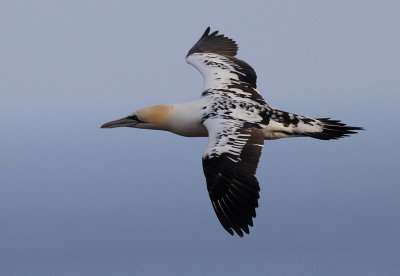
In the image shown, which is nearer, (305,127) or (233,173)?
(233,173)

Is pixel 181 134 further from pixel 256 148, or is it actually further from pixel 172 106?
pixel 256 148

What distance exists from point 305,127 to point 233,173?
316 centimetres

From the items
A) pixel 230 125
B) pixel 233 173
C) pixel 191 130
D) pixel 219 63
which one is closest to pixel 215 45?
pixel 219 63

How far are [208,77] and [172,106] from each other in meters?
1.90

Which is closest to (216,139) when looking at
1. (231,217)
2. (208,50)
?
(231,217)

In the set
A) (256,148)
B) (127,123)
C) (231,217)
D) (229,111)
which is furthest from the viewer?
(127,123)

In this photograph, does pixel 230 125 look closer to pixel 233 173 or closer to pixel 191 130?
pixel 191 130

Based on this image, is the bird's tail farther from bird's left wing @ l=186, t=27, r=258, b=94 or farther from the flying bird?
bird's left wing @ l=186, t=27, r=258, b=94

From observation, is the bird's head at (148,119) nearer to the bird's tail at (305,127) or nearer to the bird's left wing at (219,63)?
the bird's left wing at (219,63)

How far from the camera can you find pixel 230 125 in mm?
17422

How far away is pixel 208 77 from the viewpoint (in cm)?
2052

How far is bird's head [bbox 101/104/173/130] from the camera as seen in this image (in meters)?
19.0

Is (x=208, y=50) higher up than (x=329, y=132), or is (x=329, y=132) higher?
(x=208, y=50)

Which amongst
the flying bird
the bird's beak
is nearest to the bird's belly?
the flying bird
